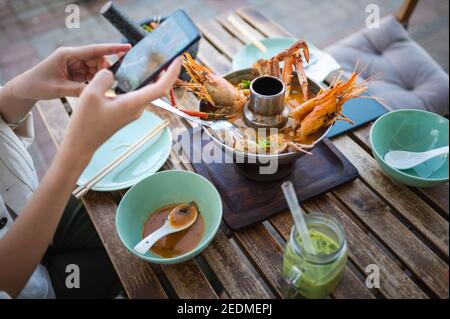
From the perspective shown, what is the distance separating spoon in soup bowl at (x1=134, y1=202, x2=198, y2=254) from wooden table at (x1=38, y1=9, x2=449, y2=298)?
0.32 ft

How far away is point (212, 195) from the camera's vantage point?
4.07 ft

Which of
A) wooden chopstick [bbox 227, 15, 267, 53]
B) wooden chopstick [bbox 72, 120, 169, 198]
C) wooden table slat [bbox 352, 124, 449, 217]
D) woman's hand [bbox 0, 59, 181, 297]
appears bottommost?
wooden table slat [bbox 352, 124, 449, 217]

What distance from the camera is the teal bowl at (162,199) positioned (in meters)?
1.19

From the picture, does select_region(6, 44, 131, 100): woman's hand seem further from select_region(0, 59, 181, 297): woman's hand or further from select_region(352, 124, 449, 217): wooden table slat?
select_region(352, 124, 449, 217): wooden table slat

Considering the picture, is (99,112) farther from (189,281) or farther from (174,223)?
(189,281)

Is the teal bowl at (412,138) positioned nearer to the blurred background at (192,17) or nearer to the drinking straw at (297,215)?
the drinking straw at (297,215)

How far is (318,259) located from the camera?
0.94 metres

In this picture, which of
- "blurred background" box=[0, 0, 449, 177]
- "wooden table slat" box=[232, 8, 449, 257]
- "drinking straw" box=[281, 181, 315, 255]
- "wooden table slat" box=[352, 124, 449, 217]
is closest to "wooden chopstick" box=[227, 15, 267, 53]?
"wooden table slat" box=[232, 8, 449, 257]

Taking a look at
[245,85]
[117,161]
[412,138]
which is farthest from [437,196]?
[117,161]

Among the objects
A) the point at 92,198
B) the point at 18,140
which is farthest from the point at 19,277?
the point at 18,140

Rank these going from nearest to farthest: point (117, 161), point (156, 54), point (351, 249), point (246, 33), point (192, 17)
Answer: point (156, 54) < point (351, 249) < point (117, 161) < point (246, 33) < point (192, 17)

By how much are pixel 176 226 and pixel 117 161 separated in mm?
381

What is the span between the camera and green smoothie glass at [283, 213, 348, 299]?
3.17ft

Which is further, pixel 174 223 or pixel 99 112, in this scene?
pixel 174 223
